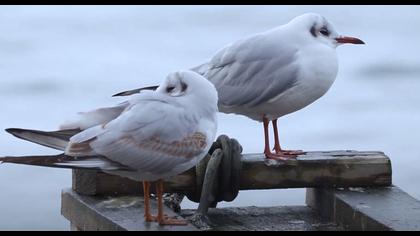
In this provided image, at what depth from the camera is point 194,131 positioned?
10.9 feet

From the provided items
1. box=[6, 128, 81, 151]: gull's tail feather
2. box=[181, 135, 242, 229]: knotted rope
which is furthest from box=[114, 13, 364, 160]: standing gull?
box=[6, 128, 81, 151]: gull's tail feather

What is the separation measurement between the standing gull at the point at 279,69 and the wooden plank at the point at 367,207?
465 millimetres

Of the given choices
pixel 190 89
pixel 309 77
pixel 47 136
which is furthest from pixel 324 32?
pixel 47 136

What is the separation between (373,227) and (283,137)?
270 centimetres

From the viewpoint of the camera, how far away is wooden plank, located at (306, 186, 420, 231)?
11.2 ft

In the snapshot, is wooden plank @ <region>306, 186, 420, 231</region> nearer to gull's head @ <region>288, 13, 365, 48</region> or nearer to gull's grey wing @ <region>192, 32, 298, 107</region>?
gull's grey wing @ <region>192, 32, 298, 107</region>

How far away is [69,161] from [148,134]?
0.26 metres

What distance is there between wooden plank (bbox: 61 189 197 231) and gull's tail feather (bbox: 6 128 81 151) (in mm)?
267

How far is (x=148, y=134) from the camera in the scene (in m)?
3.29

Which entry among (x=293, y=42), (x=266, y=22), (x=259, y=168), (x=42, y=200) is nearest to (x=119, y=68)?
(x=266, y=22)

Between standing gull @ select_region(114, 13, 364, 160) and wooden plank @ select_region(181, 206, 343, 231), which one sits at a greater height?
standing gull @ select_region(114, 13, 364, 160)

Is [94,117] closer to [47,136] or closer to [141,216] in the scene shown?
[47,136]

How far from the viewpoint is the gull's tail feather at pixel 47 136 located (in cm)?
323
